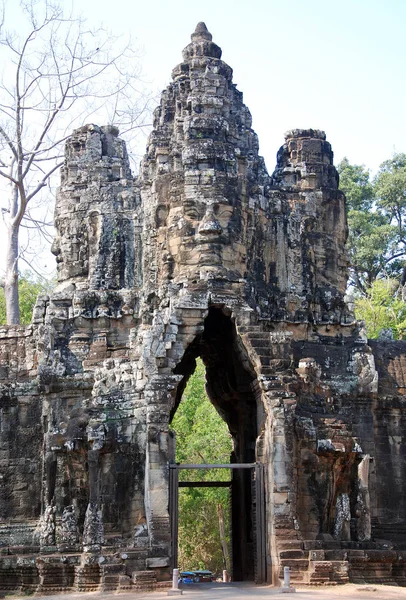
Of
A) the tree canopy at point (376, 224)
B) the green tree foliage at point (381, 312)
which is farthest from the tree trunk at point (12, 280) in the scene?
the tree canopy at point (376, 224)

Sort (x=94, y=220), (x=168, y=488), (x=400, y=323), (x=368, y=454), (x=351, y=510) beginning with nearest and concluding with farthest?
(x=168, y=488) → (x=351, y=510) → (x=368, y=454) → (x=94, y=220) → (x=400, y=323)

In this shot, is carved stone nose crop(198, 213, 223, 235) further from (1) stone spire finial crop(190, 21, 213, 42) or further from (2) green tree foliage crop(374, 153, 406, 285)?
(2) green tree foliage crop(374, 153, 406, 285)

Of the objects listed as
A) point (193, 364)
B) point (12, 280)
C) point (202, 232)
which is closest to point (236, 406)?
point (193, 364)

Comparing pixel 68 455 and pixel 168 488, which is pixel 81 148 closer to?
pixel 68 455

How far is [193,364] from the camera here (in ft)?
77.0

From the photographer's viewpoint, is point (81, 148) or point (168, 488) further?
point (81, 148)

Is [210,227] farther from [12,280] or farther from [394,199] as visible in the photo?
[394,199]

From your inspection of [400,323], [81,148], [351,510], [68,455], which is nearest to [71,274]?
[81,148]

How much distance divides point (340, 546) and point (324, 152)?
32.5 ft

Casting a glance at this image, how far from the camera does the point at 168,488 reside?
19031mm

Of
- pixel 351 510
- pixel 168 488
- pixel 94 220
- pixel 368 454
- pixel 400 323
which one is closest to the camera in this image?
pixel 168 488

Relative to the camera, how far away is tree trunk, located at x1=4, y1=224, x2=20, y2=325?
32.1 metres

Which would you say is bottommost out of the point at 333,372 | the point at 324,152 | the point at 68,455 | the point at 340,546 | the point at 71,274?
the point at 340,546

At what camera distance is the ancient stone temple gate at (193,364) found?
63.1ft
